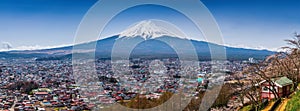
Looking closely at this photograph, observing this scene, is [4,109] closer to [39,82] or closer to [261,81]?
[39,82]

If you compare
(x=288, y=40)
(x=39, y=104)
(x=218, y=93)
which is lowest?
(x=39, y=104)

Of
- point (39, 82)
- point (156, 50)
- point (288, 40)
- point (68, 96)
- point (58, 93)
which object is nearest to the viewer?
point (288, 40)

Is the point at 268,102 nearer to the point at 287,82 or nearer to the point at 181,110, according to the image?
the point at 287,82

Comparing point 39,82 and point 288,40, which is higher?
point 288,40

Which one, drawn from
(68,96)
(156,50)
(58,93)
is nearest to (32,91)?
(58,93)

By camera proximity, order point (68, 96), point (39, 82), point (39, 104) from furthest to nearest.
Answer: point (39, 82), point (68, 96), point (39, 104)

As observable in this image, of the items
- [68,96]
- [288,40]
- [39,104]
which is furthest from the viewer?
[68,96]

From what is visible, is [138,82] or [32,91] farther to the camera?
[32,91]

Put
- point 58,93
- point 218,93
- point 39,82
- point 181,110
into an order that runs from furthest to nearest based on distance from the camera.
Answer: point 39,82, point 58,93, point 218,93, point 181,110

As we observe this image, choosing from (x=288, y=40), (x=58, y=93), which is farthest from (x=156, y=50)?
(x=288, y=40)
